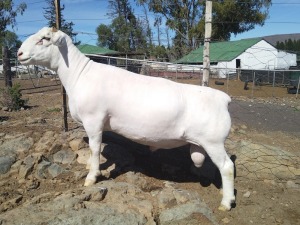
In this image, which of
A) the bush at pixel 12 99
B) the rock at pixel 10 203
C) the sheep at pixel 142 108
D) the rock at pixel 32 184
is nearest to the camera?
the rock at pixel 10 203

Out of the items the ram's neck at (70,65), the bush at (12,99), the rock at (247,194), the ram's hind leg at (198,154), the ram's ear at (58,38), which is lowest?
the rock at (247,194)

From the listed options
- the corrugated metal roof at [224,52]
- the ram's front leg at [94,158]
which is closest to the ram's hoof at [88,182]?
the ram's front leg at [94,158]

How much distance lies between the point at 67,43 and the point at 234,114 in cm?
715

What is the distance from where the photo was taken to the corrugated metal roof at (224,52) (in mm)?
35156

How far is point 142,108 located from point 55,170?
193 centimetres

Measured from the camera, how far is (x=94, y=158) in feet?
16.2

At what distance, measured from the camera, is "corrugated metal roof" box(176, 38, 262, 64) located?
35.2m

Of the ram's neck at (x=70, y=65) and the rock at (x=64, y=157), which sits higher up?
the ram's neck at (x=70, y=65)

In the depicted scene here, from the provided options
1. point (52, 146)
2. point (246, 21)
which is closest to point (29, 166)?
point (52, 146)

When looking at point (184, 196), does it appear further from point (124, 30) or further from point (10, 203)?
point (124, 30)

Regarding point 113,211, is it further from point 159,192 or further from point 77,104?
point 77,104

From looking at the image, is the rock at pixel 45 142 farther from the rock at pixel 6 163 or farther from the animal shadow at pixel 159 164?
the animal shadow at pixel 159 164

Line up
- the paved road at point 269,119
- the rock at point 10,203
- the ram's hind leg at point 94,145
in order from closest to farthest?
the rock at point 10,203 → the ram's hind leg at point 94,145 → the paved road at point 269,119

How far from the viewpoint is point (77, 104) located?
478cm
